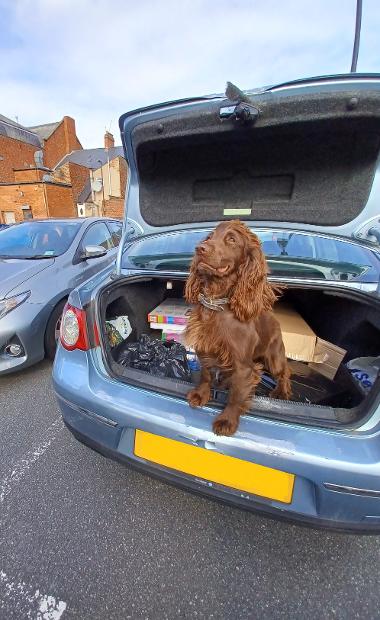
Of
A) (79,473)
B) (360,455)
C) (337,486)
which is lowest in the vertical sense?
(79,473)

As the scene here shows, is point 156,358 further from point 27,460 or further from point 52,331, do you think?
point 52,331

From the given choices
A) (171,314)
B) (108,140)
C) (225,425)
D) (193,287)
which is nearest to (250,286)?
(193,287)

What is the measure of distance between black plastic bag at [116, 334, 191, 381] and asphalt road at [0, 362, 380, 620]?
0.67 m

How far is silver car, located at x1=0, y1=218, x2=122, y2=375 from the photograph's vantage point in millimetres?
2659

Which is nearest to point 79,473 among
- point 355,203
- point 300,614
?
point 300,614

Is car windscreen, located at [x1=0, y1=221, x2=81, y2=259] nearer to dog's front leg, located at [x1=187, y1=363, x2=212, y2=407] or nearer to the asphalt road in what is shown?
the asphalt road

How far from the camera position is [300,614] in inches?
45.6

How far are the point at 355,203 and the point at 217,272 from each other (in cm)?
115

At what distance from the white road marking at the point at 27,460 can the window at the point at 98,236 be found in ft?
7.61

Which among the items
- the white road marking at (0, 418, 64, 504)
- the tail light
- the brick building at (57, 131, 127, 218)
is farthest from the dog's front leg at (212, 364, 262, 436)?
the brick building at (57, 131, 127, 218)

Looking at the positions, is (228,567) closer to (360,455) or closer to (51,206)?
(360,455)

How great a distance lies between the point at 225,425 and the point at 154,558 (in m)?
0.79

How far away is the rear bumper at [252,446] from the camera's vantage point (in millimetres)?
1038

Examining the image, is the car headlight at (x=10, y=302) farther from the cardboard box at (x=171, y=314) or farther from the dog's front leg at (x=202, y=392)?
the dog's front leg at (x=202, y=392)
